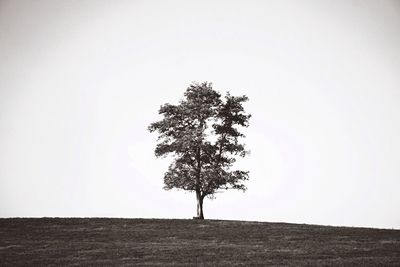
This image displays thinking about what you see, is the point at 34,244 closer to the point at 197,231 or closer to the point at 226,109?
the point at 197,231

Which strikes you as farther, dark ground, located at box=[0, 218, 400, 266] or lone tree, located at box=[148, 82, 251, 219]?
lone tree, located at box=[148, 82, 251, 219]

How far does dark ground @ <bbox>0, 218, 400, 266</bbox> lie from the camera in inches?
1059

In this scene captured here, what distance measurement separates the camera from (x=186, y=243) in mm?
32844

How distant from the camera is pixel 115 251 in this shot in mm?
29938

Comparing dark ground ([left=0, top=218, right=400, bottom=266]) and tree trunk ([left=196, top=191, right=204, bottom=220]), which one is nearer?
dark ground ([left=0, top=218, right=400, bottom=266])

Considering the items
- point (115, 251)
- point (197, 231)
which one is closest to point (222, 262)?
point (115, 251)

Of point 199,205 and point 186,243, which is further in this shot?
point 199,205

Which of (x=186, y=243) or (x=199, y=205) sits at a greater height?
(x=199, y=205)

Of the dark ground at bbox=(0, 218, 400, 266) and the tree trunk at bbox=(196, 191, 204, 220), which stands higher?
the tree trunk at bbox=(196, 191, 204, 220)

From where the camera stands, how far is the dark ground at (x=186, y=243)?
88.3 ft

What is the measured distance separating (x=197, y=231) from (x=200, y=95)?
50.4ft

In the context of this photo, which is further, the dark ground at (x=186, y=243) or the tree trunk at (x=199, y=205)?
the tree trunk at (x=199, y=205)

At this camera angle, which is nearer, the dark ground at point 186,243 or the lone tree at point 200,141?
the dark ground at point 186,243

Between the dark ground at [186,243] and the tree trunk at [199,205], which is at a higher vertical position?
the tree trunk at [199,205]
